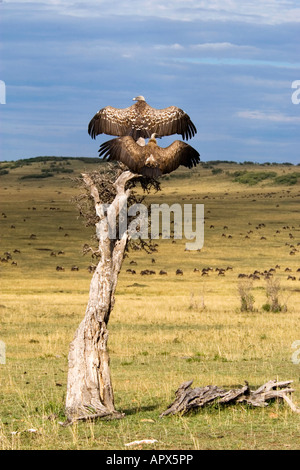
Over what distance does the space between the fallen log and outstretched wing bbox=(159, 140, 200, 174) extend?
3.51 metres

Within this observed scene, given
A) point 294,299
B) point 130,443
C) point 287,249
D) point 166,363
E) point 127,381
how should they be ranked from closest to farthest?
point 130,443, point 127,381, point 166,363, point 294,299, point 287,249

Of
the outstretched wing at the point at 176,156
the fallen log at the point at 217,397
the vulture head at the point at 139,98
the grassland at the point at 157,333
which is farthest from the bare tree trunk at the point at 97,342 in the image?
the vulture head at the point at 139,98

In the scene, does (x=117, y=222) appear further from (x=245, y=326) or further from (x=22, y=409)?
(x=245, y=326)

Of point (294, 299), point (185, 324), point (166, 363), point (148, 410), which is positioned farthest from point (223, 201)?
point (148, 410)

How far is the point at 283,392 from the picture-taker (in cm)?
1311

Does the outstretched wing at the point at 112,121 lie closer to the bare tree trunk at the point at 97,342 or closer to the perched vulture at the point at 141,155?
the perched vulture at the point at 141,155

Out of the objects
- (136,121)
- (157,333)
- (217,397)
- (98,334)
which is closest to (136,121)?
(136,121)

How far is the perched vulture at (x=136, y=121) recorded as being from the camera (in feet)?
38.2

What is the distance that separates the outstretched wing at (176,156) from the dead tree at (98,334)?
92 cm

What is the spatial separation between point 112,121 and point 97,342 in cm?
353

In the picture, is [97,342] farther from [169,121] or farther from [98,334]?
[169,121]

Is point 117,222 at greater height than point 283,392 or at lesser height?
greater
